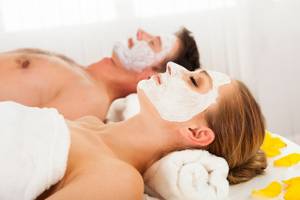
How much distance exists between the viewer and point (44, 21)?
2.62m

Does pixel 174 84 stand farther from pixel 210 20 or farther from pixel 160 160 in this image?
pixel 210 20

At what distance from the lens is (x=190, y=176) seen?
58.0 inches

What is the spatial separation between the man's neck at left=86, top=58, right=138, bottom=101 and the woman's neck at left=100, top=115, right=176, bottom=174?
0.83 meters

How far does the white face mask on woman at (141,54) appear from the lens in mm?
2406

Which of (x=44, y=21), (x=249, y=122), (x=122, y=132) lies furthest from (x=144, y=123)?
(x=44, y=21)

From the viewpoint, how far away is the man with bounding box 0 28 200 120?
83.1 inches

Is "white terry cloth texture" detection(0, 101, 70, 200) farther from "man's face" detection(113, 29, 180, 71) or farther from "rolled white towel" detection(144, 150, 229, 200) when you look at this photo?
"man's face" detection(113, 29, 180, 71)

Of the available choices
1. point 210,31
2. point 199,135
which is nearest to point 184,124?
point 199,135

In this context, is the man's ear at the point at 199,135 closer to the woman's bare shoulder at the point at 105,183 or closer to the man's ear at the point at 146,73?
the woman's bare shoulder at the point at 105,183

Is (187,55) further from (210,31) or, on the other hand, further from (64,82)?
(64,82)

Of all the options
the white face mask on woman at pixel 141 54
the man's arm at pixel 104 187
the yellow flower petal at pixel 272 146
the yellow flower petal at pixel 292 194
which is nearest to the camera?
the man's arm at pixel 104 187

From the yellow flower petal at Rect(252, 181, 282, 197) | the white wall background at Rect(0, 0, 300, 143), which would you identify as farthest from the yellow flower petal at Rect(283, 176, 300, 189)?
the white wall background at Rect(0, 0, 300, 143)

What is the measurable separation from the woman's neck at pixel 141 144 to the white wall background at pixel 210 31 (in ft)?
3.72

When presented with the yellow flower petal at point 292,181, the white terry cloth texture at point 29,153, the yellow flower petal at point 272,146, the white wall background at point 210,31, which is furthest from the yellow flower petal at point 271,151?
the white wall background at point 210,31
